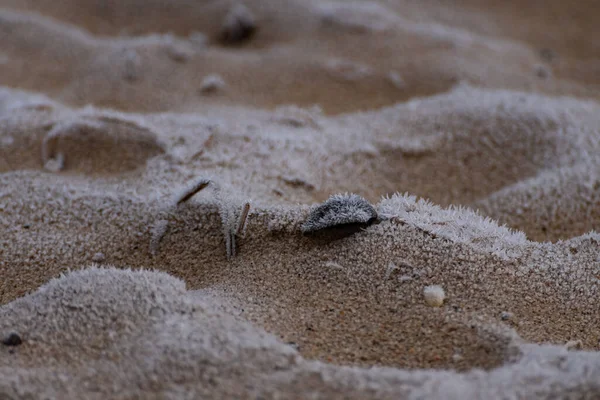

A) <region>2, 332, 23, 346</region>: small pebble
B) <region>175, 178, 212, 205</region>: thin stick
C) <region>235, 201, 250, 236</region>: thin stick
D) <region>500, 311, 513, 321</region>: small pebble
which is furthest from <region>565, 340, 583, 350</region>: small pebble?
<region>2, 332, 23, 346</region>: small pebble

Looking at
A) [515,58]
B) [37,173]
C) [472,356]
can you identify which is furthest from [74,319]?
[515,58]

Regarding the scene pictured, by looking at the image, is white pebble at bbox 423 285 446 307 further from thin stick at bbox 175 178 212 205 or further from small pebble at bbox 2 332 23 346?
small pebble at bbox 2 332 23 346

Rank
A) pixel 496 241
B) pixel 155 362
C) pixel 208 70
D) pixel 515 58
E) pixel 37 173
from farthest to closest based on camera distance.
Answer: pixel 515 58 < pixel 208 70 < pixel 37 173 < pixel 496 241 < pixel 155 362

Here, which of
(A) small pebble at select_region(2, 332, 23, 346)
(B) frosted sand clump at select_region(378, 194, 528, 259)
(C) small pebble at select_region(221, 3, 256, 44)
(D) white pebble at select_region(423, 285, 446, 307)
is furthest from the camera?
(C) small pebble at select_region(221, 3, 256, 44)

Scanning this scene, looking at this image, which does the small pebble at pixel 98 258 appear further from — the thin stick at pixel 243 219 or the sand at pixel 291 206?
the thin stick at pixel 243 219

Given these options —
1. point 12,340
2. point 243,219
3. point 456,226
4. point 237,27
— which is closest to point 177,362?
point 12,340

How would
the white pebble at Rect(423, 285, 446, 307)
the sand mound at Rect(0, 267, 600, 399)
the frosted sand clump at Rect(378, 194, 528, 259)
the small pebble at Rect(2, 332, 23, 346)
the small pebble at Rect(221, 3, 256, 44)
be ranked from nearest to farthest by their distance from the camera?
the sand mound at Rect(0, 267, 600, 399) → the small pebble at Rect(2, 332, 23, 346) → the white pebble at Rect(423, 285, 446, 307) → the frosted sand clump at Rect(378, 194, 528, 259) → the small pebble at Rect(221, 3, 256, 44)

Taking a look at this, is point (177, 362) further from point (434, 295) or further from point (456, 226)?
point (456, 226)

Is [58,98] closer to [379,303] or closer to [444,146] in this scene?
[444,146]
